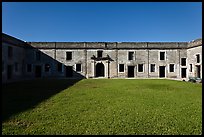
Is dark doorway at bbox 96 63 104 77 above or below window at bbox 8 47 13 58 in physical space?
below

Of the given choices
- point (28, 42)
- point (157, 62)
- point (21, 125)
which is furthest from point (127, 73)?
point (21, 125)

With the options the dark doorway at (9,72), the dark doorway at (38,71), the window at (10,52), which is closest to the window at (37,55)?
the dark doorway at (38,71)

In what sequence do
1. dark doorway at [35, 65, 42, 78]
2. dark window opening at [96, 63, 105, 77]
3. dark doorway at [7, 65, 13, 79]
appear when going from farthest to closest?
dark window opening at [96, 63, 105, 77] < dark doorway at [35, 65, 42, 78] < dark doorway at [7, 65, 13, 79]

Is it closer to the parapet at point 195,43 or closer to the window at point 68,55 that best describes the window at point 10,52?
the window at point 68,55

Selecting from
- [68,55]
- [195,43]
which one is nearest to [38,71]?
[68,55]

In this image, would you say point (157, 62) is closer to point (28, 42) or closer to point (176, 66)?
point (176, 66)

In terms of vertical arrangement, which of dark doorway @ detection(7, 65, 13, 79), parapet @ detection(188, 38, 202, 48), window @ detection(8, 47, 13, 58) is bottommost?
dark doorway @ detection(7, 65, 13, 79)

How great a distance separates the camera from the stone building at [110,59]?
1146 inches

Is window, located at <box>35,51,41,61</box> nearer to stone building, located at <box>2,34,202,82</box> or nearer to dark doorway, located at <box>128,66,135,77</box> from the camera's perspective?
stone building, located at <box>2,34,202,82</box>

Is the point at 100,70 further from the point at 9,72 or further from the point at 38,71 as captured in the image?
the point at 9,72

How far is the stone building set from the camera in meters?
29.1

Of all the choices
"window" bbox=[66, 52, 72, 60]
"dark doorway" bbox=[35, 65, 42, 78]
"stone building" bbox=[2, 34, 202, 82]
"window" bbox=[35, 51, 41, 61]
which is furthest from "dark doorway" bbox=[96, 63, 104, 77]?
"window" bbox=[35, 51, 41, 61]

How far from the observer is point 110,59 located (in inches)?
1176

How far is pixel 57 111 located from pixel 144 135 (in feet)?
11.2
